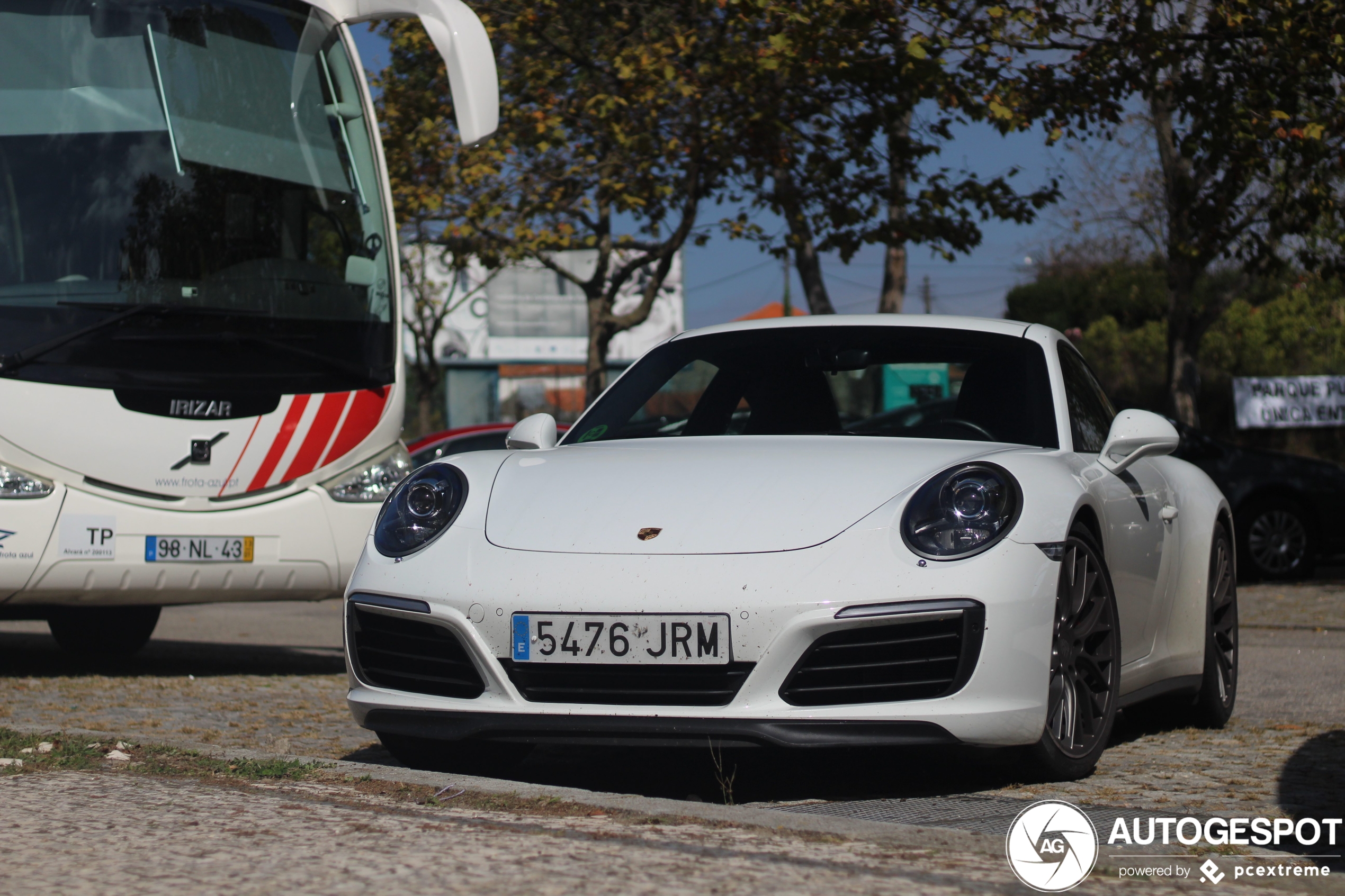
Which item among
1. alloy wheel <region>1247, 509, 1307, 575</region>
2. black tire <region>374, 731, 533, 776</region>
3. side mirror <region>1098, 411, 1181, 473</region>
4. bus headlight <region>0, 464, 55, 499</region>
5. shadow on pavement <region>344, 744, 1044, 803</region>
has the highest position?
side mirror <region>1098, 411, 1181, 473</region>

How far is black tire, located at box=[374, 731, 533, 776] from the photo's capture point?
466 centimetres

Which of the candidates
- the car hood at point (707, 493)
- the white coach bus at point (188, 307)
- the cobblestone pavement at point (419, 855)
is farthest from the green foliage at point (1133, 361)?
the cobblestone pavement at point (419, 855)

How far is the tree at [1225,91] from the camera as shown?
1204 centimetres

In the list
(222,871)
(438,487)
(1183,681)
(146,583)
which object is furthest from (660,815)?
(146,583)

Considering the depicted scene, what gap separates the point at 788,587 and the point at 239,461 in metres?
3.92

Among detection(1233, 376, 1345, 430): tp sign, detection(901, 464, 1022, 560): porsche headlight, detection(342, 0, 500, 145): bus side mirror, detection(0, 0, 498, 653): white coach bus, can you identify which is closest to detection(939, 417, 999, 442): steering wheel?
detection(901, 464, 1022, 560): porsche headlight

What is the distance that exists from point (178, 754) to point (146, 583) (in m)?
2.57

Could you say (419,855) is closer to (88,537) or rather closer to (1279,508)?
(88,537)

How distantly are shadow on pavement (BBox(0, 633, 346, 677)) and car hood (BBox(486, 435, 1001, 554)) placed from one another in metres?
3.81

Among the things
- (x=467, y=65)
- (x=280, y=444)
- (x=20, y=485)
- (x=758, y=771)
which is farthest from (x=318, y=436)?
(x=758, y=771)

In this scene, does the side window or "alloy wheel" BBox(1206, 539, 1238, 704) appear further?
"alloy wheel" BBox(1206, 539, 1238, 704)

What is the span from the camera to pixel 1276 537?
13.7 m

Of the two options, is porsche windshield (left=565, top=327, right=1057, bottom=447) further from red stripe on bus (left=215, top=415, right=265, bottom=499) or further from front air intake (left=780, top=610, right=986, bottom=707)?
red stripe on bus (left=215, top=415, right=265, bottom=499)

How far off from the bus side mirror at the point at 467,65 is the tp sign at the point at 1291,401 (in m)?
17.3
